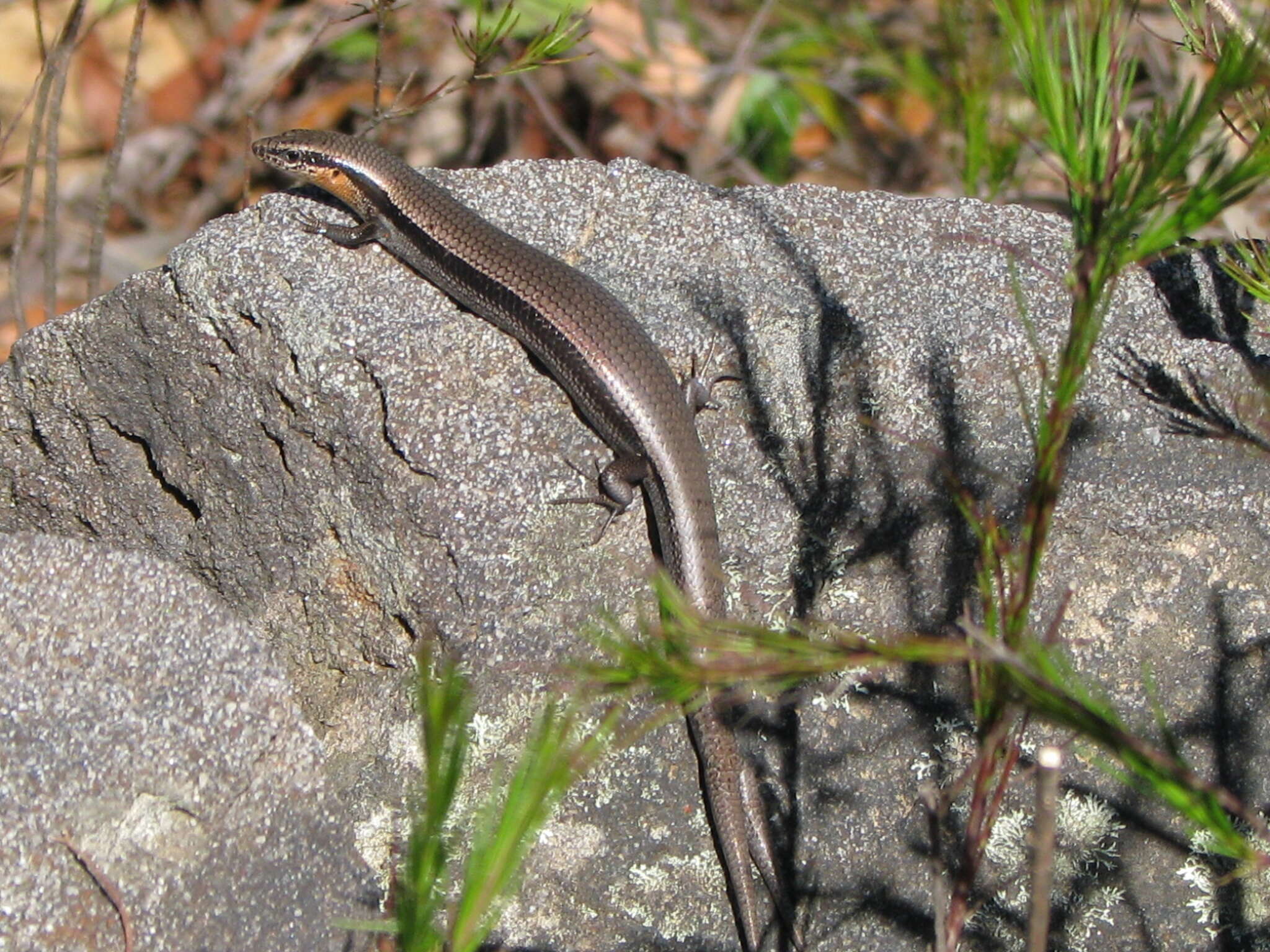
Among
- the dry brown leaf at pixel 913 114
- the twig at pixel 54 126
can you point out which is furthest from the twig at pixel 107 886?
the dry brown leaf at pixel 913 114

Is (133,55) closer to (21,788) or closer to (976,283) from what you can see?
(21,788)

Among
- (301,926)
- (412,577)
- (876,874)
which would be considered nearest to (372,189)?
(412,577)

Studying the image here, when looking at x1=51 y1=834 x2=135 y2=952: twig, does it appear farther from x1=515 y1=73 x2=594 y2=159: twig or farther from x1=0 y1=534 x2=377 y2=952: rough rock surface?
x1=515 y1=73 x2=594 y2=159: twig

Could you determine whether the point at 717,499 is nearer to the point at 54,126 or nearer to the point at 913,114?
the point at 54,126

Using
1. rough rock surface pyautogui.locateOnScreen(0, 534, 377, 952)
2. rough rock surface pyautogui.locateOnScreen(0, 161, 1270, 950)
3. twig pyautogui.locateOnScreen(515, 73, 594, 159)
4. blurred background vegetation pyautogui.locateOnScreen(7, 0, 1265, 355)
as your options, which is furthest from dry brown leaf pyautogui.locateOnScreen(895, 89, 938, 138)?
rough rock surface pyautogui.locateOnScreen(0, 534, 377, 952)

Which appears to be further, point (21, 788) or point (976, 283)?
point (976, 283)

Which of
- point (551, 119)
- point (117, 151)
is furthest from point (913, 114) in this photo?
point (117, 151)

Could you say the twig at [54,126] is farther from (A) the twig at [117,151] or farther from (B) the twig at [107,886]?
(B) the twig at [107,886]
